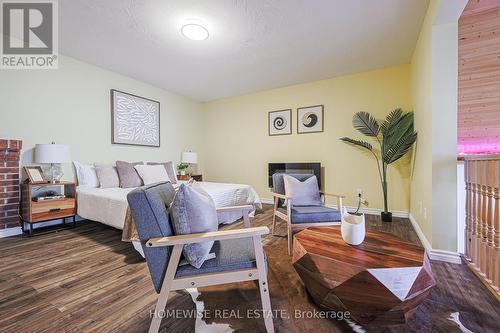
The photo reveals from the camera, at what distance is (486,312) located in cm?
134

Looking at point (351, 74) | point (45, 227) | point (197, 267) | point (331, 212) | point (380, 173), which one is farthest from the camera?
point (351, 74)

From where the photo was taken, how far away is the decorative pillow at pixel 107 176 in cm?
335

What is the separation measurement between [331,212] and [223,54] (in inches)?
107

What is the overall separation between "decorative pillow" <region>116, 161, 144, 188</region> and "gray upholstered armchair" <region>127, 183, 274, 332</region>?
2.64 metres

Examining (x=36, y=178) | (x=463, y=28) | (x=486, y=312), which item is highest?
(x=463, y=28)

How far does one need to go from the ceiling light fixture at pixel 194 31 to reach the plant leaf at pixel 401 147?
10.1ft

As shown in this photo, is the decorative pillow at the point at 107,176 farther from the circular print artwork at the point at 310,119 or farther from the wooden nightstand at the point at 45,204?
the circular print artwork at the point at 310,119

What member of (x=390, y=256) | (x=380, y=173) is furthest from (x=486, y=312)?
(x=380, y=173)

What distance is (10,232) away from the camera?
2.80 meters

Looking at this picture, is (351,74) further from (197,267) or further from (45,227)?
(45,227)

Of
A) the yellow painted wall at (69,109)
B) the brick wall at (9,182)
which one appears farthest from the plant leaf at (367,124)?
the brick wall at (9,182)

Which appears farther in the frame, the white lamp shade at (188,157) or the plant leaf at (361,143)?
the white lamp shade at (188,157)

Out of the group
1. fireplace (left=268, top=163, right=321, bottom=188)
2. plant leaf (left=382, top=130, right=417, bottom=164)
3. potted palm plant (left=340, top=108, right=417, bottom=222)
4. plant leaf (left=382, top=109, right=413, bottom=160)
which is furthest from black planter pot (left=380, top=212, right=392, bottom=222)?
fireplace (left=268, top=163, right=321, bottom=188)

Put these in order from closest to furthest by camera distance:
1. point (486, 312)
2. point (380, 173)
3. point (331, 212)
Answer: point (486, 312), point (331, 212), point (380, 173)
